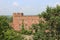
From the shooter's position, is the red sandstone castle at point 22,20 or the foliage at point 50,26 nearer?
the foliage at point 50,26

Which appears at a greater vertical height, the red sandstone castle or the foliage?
the foliage

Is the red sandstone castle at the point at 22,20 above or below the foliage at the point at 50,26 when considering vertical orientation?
below

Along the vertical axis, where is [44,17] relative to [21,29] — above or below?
above

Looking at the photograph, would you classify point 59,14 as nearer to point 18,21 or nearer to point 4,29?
point 4,29

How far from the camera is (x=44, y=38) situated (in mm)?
30938

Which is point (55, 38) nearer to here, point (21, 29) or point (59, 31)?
point (59, 31)

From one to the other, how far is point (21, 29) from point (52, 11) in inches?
1066

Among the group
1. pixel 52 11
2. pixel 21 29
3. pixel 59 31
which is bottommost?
pixel 21 29

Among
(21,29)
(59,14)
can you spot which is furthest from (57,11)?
(21,29)

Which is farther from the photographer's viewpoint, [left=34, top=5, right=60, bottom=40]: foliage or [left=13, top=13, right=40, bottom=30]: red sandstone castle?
[left=13, top=13, right=40, bottom=30]: red sandstone castle

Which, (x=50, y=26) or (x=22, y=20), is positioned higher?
(x=50, y=26)

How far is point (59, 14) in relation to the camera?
102ft

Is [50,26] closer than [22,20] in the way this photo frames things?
Yes

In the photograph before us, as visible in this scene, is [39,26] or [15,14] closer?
[39,26]
